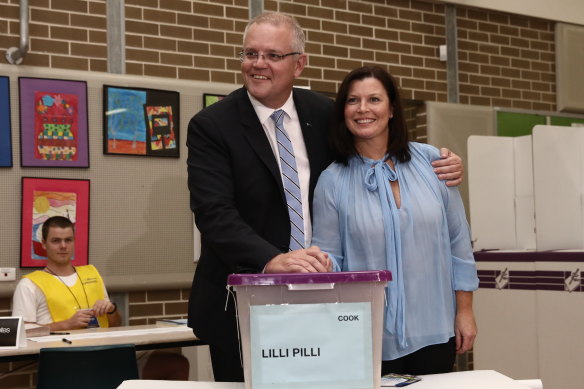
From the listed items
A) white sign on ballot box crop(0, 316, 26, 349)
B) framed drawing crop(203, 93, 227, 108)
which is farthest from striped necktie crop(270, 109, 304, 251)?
framed drawing crop(203, 93, 227, 108)

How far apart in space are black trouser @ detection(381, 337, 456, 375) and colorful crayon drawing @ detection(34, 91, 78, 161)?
130 inches

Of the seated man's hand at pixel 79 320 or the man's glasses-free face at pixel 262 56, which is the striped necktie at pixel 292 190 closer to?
the man's glasses-free face at pixel 262 56

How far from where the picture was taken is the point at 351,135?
2.35 metres

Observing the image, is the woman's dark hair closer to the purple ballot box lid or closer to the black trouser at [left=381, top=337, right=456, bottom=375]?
the black trouser at [left=381, top=337, right=456, bottom=375]

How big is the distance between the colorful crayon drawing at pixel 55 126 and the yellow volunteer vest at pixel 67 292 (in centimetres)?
73

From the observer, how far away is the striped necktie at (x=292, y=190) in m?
2.20

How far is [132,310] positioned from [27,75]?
1601 mm

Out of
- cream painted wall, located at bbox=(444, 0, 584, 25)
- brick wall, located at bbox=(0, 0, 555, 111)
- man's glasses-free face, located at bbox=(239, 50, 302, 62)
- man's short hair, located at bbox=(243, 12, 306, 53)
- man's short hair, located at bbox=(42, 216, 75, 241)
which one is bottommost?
man's short hair, located at bbox=(42, 216, 75, 241)

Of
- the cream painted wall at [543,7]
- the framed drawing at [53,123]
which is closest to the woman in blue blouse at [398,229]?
the framed drawing at [53,123]

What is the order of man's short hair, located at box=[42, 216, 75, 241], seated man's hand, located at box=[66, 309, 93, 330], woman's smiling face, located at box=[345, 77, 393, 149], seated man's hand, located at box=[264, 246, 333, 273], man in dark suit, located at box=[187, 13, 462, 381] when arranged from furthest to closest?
man's short hair, located at box=[42, 216, 75, 241]
seated man's hand, located at box=[66, 309, 93, 330]
woman's smiling face, located at box=[345, 77, 393, 149]
man in dark suit, located at box=[187, 13, 462, 381]
seated man's hand, located at box=[264, 246, 333, 273]

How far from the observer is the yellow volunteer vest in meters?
4.49

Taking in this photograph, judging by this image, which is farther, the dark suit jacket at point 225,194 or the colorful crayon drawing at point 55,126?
the colorful crayon drawing at point 55,126

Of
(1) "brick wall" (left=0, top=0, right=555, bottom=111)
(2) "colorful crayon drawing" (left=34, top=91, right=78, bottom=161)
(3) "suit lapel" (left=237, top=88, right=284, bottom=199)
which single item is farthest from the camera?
(1) "brick wall" (left=0, top=0, right=555, bottom=111)

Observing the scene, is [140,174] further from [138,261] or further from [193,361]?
[193,361]
